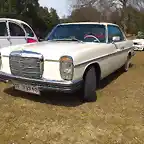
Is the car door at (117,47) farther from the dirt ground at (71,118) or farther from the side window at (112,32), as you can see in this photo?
the dirt ground at (71,118)

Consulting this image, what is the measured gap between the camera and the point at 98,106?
17.3 ft

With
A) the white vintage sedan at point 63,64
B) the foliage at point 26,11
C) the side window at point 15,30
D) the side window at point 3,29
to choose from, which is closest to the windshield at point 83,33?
the white vintage sedan at point 63,64

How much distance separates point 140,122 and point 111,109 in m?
0.72

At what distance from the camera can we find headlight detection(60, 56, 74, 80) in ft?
15.6

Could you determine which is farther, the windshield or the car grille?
the windshield

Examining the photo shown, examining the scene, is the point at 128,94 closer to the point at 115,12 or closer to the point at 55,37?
the point at 55,37

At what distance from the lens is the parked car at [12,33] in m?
8.86

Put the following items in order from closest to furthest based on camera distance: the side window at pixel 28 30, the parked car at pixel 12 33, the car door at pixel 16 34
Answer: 1. the parked car at pixel 12 33
2. the car door at pixel 16 34
3. the side window at pixel 28 30

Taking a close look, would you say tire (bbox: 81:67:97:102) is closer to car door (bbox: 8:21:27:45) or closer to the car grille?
the car grille

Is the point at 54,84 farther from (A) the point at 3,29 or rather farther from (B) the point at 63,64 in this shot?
(A) the point at 3,29

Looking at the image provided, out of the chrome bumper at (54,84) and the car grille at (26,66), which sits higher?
the car grille at (26,66)

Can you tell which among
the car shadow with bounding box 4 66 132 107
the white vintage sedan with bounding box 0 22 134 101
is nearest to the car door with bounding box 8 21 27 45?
the white vintage sedan with bounding box 0 22 134 101

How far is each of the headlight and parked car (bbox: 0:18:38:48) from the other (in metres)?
4.36

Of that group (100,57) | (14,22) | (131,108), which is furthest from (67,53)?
(14,22)
